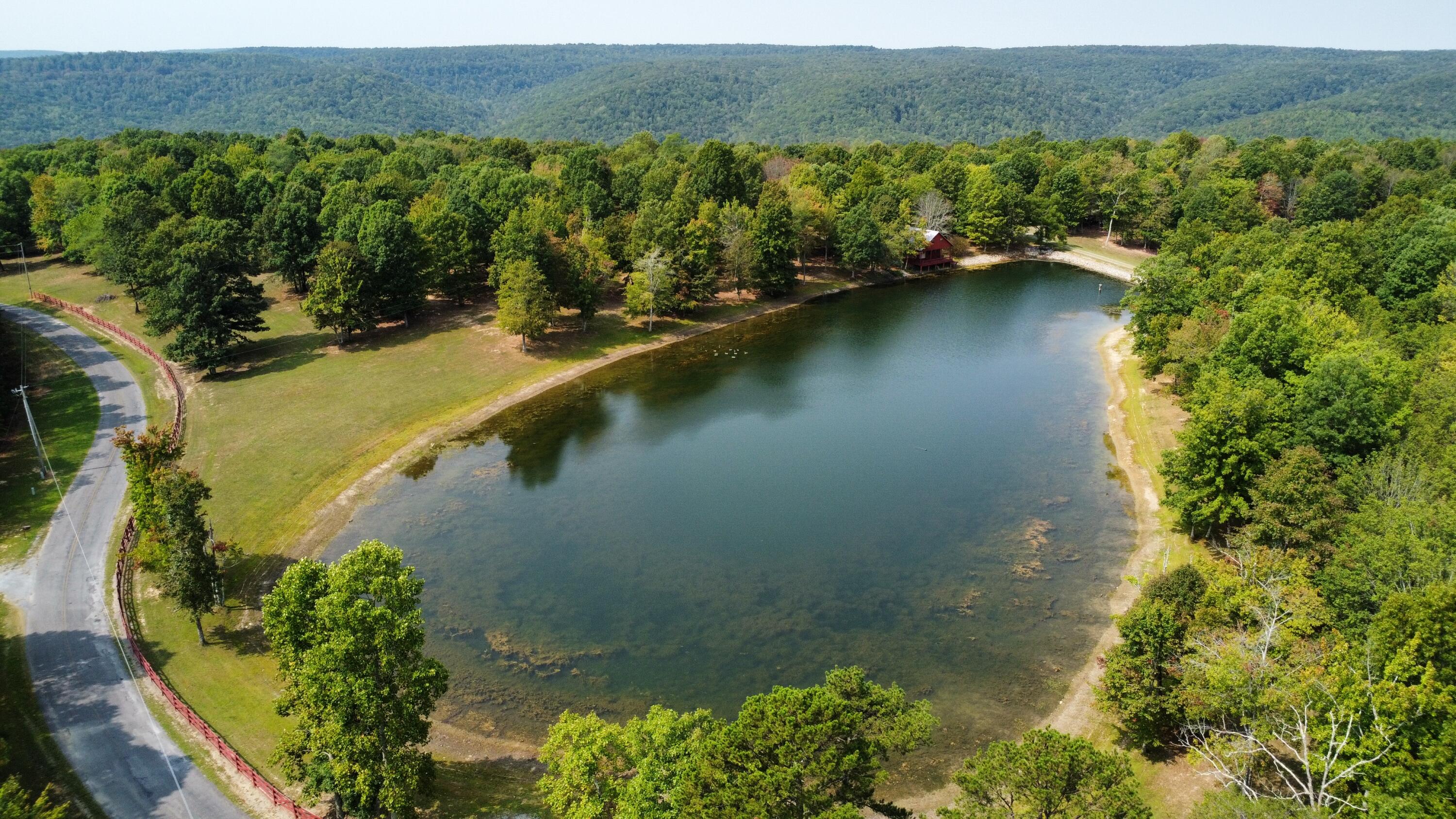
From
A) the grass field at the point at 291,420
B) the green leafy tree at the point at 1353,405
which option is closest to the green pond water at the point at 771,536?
the grass field at the point at 291,420

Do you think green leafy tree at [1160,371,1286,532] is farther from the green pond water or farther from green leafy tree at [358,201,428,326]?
green leafy tree at [358,201,428,326]

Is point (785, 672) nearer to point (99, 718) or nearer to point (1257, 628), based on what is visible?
point (1257, 628)

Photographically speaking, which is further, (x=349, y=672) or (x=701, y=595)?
(x=701, y=595)

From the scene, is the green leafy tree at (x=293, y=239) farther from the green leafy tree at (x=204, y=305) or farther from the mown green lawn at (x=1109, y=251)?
the mown green lawn at (x=1109, y=251)

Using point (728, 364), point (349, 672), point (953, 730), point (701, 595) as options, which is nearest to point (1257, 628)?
point (953, 730)

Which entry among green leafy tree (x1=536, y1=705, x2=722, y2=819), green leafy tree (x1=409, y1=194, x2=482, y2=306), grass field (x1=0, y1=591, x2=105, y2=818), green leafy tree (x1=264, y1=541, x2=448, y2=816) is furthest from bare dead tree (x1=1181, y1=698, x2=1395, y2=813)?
green leafy tree (x1=409, y1=194, x2=482, y2=306)

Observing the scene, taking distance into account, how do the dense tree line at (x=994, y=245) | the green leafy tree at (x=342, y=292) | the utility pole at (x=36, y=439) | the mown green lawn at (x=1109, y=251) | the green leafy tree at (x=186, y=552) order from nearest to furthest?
the dense tree line at (x=994, y=245)
the green leafy tree at (x=186, y=552)
the utility pole at (x=36, y=439)
the green leafy tree at (x=342, y=292)
the mown green lawn at (x=1109, y=251)
